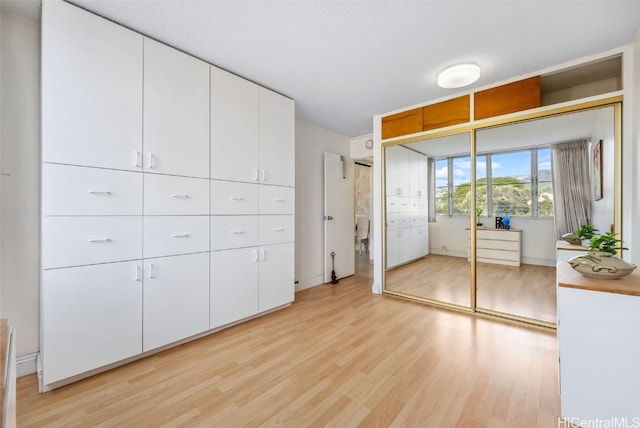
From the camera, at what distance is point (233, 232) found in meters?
2.57

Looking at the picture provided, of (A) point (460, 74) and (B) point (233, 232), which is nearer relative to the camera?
(A) point (460, 74)

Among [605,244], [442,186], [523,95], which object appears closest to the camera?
[605,244]

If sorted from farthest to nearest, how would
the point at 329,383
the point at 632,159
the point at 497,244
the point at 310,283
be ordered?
the point at 310,283 < the point at 497,244 < the point at 632,159 < the point at 329,383

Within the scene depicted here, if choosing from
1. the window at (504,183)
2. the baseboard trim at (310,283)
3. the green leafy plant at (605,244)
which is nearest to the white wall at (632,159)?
the window at (504,183)

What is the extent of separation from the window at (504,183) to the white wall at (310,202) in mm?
1810

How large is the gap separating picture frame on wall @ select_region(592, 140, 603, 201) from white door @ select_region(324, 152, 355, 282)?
2972 mm

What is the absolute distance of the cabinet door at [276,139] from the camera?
284cm

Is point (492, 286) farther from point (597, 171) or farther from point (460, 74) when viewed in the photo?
point (460, 74)

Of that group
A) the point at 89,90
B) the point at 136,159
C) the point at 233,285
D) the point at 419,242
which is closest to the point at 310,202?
the point at 419,242

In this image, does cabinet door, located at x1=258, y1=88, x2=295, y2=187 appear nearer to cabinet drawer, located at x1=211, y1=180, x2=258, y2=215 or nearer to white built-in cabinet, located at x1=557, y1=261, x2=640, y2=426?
cabinet drawer, located at x1=211, y1=180, x2=258, y2=215

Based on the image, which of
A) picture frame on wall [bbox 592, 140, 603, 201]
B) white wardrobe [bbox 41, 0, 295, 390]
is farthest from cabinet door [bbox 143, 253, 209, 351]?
picture frame on wall [bbox 592, 140, 603, 201]

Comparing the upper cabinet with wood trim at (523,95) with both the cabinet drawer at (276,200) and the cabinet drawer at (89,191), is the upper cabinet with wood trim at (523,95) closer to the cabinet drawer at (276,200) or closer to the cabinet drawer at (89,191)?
the cabinet drawer at (276,200)

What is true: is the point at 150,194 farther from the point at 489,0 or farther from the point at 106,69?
the point at 489,0

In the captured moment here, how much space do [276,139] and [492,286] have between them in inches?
121
